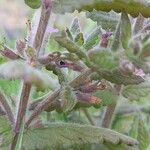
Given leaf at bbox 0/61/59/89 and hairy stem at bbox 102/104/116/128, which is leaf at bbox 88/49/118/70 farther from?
hairy stem at bbox 102/104/116/128

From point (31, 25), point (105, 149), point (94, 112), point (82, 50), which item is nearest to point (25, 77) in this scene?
point (82, 50)

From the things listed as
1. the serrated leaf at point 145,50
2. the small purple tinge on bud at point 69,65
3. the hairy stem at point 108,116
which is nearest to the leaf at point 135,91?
the hairy stem at point 108,116

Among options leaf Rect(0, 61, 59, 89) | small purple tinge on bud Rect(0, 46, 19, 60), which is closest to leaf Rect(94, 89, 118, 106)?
small purple tinge on bud Rect(0, 46, 19, 60)

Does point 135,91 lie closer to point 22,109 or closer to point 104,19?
point 104,19

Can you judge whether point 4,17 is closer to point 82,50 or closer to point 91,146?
point 91,146

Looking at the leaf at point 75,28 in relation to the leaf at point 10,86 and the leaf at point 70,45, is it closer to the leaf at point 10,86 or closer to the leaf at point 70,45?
the leaf at point 70,45
